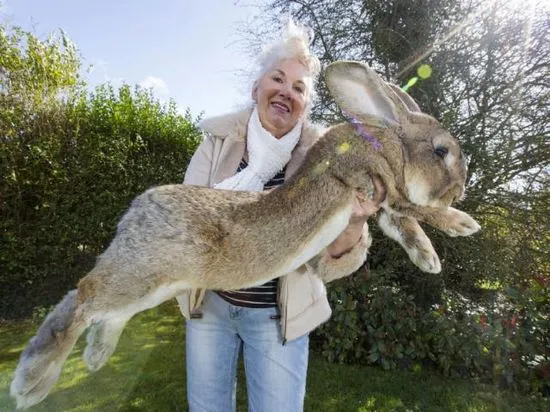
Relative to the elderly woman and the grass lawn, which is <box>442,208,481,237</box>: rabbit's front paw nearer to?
the elderly woman

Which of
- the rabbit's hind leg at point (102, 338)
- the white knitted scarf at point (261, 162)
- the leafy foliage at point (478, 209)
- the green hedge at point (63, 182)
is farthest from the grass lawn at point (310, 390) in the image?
the white knitted scarf at point (261, 162)

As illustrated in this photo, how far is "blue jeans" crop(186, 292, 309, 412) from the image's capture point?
7.34ft

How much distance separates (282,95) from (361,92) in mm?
552

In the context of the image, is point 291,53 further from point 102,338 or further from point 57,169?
point 57,169

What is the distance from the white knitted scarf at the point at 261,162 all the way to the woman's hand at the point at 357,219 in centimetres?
51

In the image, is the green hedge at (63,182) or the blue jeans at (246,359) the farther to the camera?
the green hedge at (63,182)

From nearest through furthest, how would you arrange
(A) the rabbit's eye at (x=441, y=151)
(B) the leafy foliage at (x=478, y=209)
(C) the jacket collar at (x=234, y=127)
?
(A) the rabbit's eye at (x=441, y=151), (C) the jacket collar at (x=234, y=127), (B) the leafy foliage at (x=478, y=209)

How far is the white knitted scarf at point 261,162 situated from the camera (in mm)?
2441

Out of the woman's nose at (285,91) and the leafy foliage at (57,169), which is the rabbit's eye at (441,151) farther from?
the leafy foliage at (57,169)

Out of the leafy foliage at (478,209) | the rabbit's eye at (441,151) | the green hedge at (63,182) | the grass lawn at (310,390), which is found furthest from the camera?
the green hedge at (63,182)

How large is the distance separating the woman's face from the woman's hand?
0.74 meters

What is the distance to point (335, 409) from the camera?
4496 mm

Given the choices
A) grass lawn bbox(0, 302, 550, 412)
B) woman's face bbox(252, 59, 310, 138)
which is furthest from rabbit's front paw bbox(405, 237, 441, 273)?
grass lawn bbox(0, 302, 550, 412)

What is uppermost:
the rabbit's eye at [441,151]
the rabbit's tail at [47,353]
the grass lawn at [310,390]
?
the rabbit's eye at [441,151]
